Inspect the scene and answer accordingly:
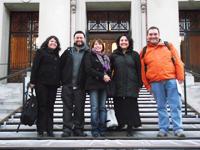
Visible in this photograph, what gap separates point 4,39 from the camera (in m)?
17.5

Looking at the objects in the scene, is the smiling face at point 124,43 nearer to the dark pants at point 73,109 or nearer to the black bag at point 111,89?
the black bag at point 111,89

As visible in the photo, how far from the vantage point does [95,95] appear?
23.4ft

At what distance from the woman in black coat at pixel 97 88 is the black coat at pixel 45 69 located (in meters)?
0.61

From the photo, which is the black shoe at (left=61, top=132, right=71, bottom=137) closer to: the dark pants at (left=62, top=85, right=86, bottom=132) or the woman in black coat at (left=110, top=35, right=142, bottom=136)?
the dark pants at (left=62, top=85, right=86, bottom=132)

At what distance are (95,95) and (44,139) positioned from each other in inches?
48.7

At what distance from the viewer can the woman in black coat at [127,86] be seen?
7.16 metres

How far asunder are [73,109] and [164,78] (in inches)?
71.7

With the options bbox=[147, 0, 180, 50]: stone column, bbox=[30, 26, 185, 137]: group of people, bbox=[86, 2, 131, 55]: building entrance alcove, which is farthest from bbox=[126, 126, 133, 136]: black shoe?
bbox=[86, 2, 131, 55]: building entrance alcove

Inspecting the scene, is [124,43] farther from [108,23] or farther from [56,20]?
[108,23]

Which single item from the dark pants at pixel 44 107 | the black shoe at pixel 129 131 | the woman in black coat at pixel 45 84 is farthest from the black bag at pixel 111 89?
the dark pants at pixel 44 107

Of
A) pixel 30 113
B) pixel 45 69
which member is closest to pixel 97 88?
pixel 45 69

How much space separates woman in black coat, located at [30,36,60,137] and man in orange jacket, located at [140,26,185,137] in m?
1.79

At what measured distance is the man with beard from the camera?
7.14m

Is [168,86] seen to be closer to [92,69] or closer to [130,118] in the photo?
[130,118]
